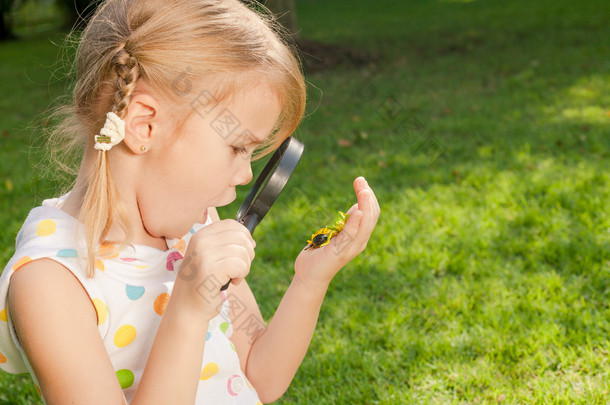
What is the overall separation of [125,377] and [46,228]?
0.35 m

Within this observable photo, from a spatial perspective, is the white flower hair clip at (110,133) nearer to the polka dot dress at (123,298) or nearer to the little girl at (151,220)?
the little girl at (151,220)

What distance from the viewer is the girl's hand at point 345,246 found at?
54.5 inches

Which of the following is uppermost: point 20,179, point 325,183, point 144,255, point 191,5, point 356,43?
point 191,5

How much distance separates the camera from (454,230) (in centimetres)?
311

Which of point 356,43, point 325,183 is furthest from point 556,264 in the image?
point 356,43

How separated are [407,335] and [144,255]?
1.33 metres

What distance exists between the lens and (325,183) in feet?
12.7

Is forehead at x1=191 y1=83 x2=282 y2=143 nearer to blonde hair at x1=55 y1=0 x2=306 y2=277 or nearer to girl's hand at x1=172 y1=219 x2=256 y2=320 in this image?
blonde hair at x1=55 y1=0 x2=306 y2=277

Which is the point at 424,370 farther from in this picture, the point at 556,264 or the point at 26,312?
the point at 26,312

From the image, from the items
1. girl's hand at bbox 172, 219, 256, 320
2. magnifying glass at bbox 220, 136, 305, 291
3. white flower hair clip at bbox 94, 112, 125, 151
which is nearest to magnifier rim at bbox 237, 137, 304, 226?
magnifying glass at bbox 220, 136, 305, 291

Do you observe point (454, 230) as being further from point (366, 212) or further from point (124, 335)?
point (124, 335)

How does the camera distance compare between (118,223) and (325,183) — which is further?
(325,183)

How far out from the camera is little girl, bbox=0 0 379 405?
3.60 feet

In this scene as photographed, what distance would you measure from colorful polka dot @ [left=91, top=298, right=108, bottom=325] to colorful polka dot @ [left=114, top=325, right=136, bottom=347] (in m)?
0.06
